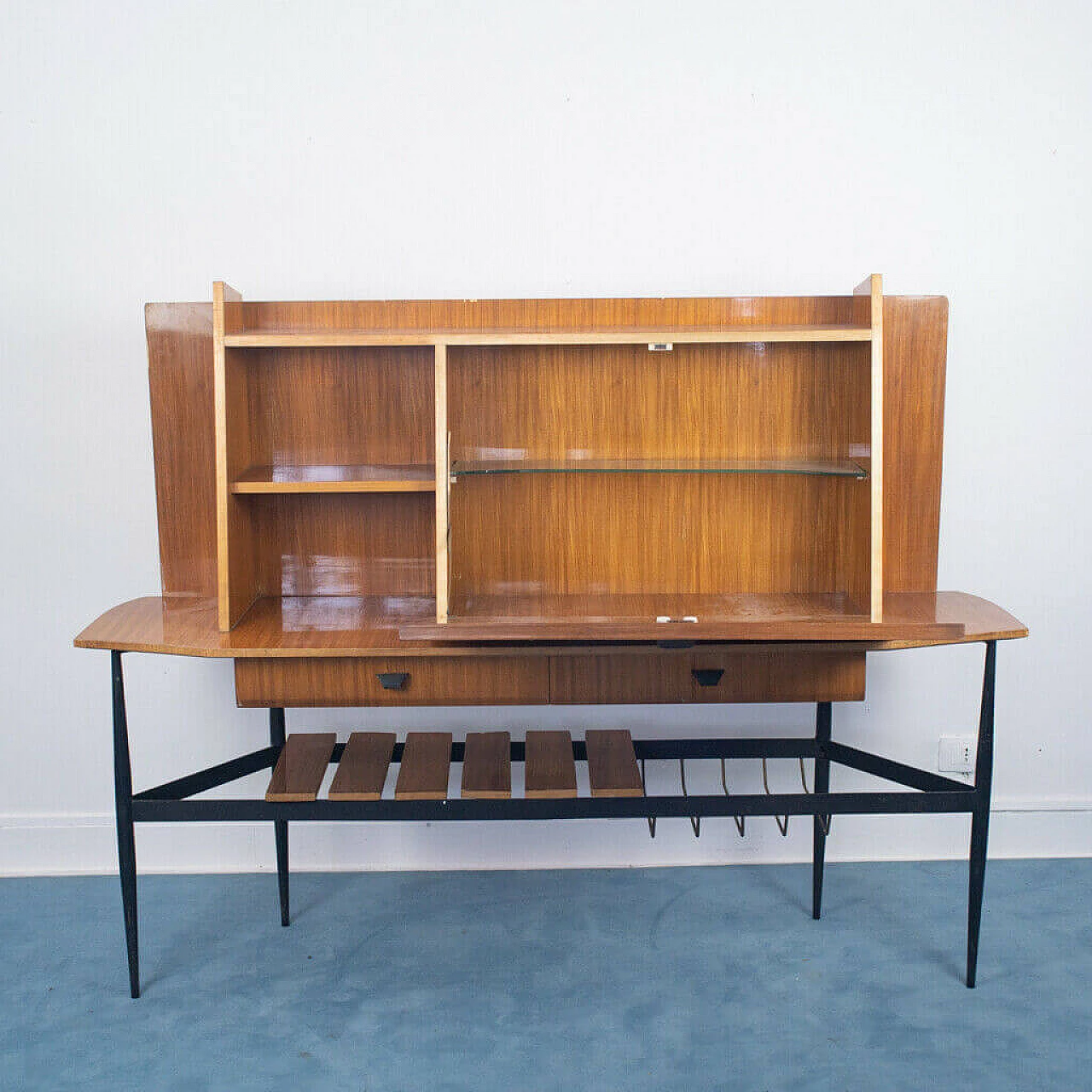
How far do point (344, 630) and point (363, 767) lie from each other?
1.07 ft

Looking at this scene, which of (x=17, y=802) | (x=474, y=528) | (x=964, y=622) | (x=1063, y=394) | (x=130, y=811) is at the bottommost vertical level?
(x=17, y=802)

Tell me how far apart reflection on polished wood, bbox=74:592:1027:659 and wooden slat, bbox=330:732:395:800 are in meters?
0.29

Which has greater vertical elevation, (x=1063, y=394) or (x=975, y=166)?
(x=975, y=166)

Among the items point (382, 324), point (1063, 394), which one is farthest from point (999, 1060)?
point (382, 324)

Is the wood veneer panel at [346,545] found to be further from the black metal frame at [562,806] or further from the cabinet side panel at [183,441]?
the black metal frame at [562,806]

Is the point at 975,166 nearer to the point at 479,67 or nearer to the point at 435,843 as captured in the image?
the point at 479,67

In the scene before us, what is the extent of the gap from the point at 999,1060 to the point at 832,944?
492 mm

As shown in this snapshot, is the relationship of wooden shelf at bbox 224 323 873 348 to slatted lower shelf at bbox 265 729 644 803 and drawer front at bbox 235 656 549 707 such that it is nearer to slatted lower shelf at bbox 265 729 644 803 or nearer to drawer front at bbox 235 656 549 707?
drawer front at bbox 235 656 549 707

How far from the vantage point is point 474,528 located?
2.37m

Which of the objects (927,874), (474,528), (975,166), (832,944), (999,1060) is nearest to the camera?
(999,1060)

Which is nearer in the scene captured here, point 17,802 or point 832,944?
point 832,944

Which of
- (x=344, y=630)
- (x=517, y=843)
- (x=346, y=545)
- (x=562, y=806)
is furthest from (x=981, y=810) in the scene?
(x=346, y=545)

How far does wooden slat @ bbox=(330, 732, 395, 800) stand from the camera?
7.06ft

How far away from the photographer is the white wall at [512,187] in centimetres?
263
